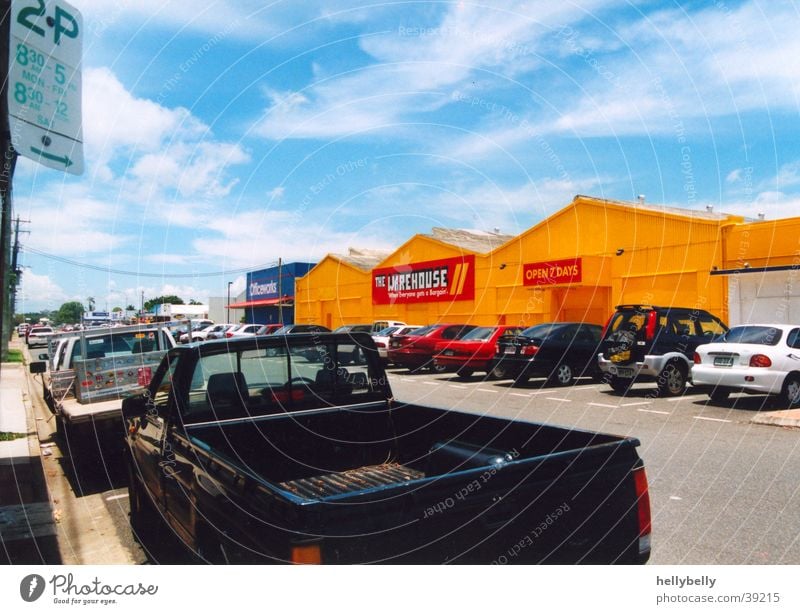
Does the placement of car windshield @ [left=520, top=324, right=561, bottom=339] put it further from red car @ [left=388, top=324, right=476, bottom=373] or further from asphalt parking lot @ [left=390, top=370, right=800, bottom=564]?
red car @ [left=388, top=324, right=476, bottom=373]

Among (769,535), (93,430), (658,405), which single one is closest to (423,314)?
(658,405)

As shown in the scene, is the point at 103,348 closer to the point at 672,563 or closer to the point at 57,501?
the point at 57,501

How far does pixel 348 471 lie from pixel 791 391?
9.23 meters

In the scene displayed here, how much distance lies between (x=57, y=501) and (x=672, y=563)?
5.71 m

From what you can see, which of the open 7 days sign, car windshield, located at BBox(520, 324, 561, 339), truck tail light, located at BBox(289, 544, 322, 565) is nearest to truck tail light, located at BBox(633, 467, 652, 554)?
truck tail light, located at BBox(289, 544, 322, 565)

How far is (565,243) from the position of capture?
81.7 feet

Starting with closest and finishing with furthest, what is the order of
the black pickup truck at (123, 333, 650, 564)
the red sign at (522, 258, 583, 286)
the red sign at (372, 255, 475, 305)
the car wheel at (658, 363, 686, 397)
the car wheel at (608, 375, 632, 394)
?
the black pickup truck at (123, 333, 650, 564) < the car wheel at (658, 363, 686, 397) < the car wheel at (608, 375, 632, 394) < the red sign at (522, 258, 583, 286) < the red sign at (372, 255, 475, 305)

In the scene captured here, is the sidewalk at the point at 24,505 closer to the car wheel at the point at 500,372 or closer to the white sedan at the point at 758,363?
the white sedan at the point at 758,363

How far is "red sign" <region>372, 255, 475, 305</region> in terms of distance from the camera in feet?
96.8

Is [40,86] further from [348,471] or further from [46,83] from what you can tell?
[348,471]

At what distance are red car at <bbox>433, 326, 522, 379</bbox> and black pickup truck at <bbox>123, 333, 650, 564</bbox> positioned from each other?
472 inches

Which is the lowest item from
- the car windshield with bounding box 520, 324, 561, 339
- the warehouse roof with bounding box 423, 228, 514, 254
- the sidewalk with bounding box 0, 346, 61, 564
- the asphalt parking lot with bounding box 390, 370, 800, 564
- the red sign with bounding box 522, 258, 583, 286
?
the sidewalk with bounding box 0, 346, 61, 564

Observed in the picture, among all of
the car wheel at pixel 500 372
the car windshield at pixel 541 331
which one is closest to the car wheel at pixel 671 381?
the car windshield at pixel 541 331

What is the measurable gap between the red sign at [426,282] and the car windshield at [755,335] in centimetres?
1841
